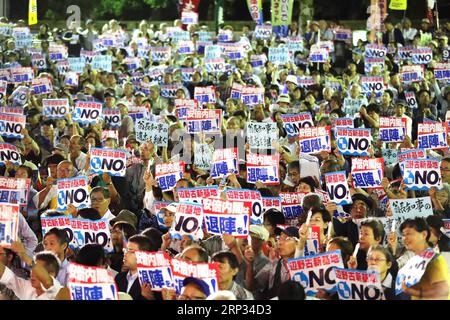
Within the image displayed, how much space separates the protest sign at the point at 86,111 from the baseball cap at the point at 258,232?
25.8 ft

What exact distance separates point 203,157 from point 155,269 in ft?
18.5

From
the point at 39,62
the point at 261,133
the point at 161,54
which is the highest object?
the point at 261,133

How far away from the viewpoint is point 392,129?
15.5m

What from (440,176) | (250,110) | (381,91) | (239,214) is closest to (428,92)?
(381,91)

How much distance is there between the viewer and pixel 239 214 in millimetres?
9758

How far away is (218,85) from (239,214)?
12149 mm

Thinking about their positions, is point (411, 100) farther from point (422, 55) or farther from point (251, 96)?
point (422, 55)

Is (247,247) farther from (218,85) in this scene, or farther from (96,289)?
(218,85)

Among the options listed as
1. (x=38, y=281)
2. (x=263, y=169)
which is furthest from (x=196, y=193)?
(x=38, y=281)

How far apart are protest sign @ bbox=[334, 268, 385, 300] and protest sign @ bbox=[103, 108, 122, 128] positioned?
10.0 m

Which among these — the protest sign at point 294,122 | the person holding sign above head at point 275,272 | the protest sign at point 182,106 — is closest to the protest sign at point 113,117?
the protest sign at point 182,106

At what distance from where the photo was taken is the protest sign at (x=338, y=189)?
11.8 m

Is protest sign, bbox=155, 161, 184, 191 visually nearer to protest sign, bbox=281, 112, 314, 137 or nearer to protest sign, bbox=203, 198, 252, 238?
protest sign, bbox=203, 198, 252, 238

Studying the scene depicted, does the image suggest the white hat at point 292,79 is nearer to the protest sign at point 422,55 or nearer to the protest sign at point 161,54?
the protest sign at point 422,55
